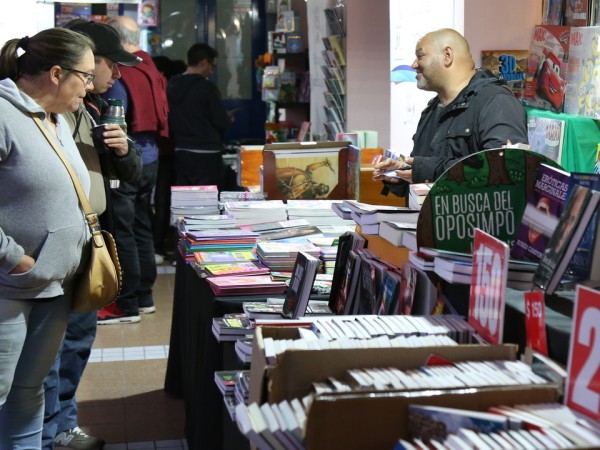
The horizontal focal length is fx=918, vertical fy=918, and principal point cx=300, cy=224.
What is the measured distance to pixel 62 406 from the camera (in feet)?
12.5

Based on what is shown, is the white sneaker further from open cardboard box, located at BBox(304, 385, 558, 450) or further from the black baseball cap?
open cardboard box, located at BBox(304, 385, 558, 450)

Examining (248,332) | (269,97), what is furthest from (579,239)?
(269,97)

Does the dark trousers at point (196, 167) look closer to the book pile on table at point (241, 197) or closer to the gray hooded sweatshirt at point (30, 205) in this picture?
the book pile on table at point (241, 197)

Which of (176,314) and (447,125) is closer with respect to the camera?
(447,125)

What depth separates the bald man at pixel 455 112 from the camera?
12.7 ft

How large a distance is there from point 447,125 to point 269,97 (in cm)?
476

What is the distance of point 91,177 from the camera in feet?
11.1

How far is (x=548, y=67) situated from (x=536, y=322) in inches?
115

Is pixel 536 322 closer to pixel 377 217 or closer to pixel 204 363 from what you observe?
pixel 377 217

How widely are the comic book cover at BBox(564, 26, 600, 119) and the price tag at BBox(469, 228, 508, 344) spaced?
7.70ft

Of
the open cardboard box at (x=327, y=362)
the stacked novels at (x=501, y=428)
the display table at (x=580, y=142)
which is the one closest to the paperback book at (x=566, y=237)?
the open cardboard box at (x=327, y=362)

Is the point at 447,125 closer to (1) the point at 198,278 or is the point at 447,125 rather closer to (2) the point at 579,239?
(1) the point at 198,278

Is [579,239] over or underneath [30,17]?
underneath

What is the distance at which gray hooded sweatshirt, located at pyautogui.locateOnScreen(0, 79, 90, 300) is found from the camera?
2.66 metres
